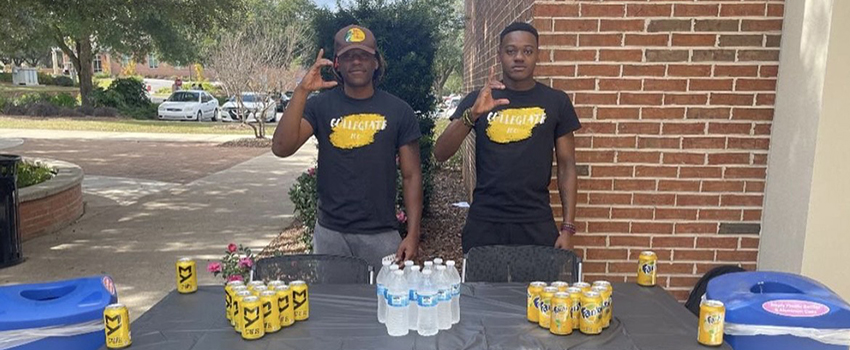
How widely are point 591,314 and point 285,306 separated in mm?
1098

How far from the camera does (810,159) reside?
319cm

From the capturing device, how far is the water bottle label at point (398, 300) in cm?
212

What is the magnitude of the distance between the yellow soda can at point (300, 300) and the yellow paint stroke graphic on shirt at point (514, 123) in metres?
1.32

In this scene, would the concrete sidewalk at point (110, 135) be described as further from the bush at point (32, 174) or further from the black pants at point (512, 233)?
A: the black pants at point (512, 233)

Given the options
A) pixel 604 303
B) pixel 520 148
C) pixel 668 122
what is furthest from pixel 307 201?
pixel 604 303

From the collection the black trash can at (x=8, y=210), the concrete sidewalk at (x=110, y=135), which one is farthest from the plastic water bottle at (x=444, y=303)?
the concrete sidewalk at (x=110, y=135)

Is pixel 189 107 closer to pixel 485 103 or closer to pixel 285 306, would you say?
pixel 485 103

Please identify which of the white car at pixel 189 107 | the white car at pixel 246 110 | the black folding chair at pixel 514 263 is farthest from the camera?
the white car at pixel 189 107

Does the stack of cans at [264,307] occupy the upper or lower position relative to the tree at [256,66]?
lower

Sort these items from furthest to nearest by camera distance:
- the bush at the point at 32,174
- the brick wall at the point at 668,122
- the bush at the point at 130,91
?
the bush at the point at 130,91, the bush at the point at 32,174, the brick wall at the point at 668,122

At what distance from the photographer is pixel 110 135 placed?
1831 cm

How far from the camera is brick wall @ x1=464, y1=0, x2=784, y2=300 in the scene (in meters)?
3.59

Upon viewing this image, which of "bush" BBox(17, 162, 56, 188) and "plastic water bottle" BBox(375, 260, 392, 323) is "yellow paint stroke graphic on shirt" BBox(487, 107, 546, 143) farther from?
"bush" BBox(17, 162, 56, 188)

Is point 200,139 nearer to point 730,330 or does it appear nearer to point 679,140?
point 679,140
